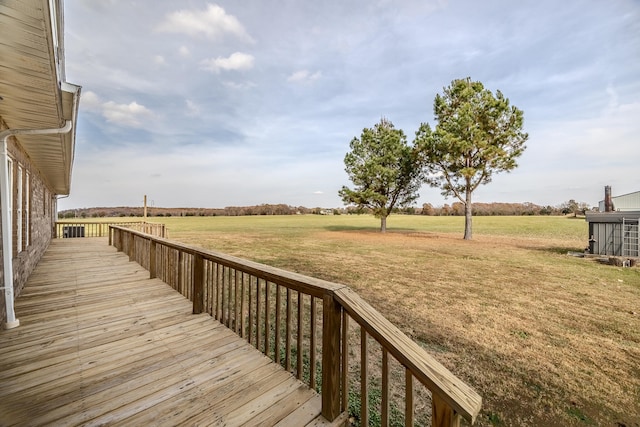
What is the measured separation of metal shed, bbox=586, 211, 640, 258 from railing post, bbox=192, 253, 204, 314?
47.9ft

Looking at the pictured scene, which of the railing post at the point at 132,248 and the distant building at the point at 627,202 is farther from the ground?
the distant building at the point at 627,202

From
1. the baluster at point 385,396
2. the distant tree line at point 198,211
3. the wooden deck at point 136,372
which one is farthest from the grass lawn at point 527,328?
the distant tree line at point 198,211

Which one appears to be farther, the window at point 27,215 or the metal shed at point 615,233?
the metal shed at point 615,233

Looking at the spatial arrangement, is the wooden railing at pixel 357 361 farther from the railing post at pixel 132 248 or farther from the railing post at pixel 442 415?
the railing post at pixel 132 248

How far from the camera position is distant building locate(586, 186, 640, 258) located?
9.56 metres

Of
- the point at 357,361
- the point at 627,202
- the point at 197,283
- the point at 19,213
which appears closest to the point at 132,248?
the point at 19,213

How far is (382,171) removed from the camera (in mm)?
19531

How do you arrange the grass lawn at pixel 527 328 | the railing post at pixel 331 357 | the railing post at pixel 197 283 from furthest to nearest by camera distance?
the railing post at pixel 197 283 → the grass lawn at pixel 527 328 → the railing post at pixel 331 357

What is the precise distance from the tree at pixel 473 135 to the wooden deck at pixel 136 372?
1646 centimetres

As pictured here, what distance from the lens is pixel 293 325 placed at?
170 inches

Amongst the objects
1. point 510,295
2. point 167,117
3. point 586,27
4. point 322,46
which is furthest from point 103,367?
point 167,117

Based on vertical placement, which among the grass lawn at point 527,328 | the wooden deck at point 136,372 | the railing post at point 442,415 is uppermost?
the railing post at point 442,415

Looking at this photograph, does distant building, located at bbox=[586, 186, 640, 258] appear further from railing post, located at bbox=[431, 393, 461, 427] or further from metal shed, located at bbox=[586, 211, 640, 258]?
railing post, located at bbox=[431, 393, 461, 427]

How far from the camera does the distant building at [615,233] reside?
956 cm
